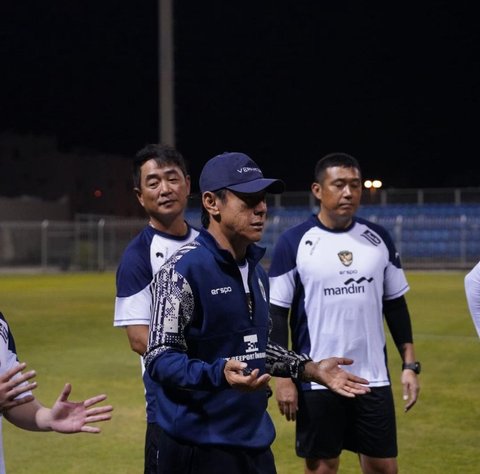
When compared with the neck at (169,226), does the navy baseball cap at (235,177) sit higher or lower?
higher

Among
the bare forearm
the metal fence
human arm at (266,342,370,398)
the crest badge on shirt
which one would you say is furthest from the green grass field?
the metal fence

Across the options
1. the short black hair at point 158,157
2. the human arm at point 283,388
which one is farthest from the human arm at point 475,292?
the short black hair at point 158,157

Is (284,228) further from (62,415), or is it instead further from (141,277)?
(62,415)

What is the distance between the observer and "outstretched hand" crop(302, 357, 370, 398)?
3.65 metres

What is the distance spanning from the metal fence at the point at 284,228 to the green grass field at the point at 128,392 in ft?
58.7

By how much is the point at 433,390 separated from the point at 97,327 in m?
8.25

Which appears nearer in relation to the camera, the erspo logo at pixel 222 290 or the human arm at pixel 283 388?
the erspo logo at pixel 222 290

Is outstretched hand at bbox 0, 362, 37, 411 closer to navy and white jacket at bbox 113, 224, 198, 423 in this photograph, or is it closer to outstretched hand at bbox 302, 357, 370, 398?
outstretched hand at bbox 302, 357, 370, 398

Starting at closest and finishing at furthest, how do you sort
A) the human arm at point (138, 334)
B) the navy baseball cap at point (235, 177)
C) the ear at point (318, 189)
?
the navy baseball cap at point (235, 177)
the human arm at point (138, 334)
the ear at point (318, 189)

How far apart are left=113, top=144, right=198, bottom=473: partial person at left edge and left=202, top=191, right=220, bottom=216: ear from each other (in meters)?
1.14

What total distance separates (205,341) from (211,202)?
562mm

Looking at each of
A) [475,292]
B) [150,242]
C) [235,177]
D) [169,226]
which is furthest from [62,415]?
[475,292]

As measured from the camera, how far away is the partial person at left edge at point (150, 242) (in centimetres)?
449

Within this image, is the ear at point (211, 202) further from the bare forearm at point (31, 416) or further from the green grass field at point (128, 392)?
the green grass field at point (128, 392)
